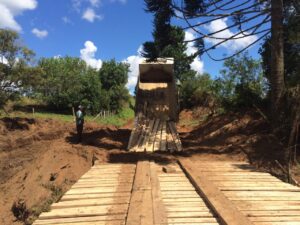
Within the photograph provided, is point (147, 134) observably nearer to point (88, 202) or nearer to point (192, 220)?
point (88, 202)

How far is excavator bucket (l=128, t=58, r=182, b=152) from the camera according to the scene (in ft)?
43.9

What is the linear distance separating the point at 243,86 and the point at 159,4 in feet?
15.5

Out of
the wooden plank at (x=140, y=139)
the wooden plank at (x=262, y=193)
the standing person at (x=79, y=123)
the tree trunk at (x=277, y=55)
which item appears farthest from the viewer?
the standing person at (x=79, y=123)

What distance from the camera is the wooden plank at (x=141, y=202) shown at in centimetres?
514

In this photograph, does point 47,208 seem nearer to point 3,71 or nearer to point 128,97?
point 3,71

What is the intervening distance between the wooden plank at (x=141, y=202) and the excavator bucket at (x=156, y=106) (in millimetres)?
5217

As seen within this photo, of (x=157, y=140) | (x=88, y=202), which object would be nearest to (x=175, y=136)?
(x=157, y=140)

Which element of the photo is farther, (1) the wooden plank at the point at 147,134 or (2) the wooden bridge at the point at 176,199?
(1) the wooden plank at the point at 147,134

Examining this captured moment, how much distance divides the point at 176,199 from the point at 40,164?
16.5 feet

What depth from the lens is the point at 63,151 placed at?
425 inches

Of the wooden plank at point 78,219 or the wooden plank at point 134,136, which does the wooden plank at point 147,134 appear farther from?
the wooden plank at point 78,219

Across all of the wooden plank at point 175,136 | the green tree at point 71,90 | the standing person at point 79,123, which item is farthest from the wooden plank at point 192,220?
the green tree at point 71,90

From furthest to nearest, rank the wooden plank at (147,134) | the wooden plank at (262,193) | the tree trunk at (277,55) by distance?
1. the wooden plank at (147,134)
2. the tree trunk at (277,55)
3. the wooden plank at (262,193)

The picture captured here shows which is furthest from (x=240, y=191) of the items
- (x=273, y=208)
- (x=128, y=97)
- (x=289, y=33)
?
(x=128, y=97)
